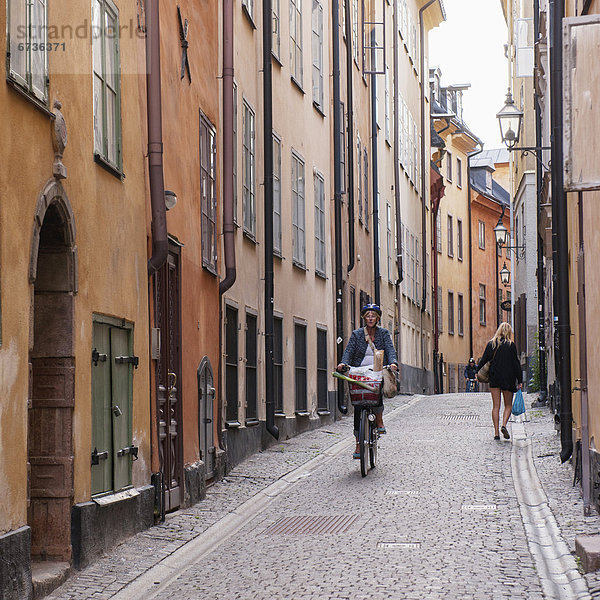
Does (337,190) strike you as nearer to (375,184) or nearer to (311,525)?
(375,184)

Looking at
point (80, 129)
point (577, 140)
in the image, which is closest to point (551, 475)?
point (577, 140)

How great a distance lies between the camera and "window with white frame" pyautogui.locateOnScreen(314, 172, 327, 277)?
22.0 metres

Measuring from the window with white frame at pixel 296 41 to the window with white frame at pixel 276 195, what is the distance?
2.02 meters

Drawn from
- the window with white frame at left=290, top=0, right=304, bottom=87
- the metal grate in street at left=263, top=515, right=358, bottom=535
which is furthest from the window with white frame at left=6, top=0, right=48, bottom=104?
the window with white frame at left=290, top=0, right=304, bottom=87

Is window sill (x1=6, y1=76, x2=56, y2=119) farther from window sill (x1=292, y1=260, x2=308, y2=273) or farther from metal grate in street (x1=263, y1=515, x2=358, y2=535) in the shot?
window sill (x1=292, y1=260, x2=308, y2=273)

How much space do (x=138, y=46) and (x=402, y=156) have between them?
25770 mm

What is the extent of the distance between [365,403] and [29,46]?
6.65 metres

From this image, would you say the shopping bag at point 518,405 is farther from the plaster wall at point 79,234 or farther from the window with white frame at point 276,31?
the plaster wall at point 79,234

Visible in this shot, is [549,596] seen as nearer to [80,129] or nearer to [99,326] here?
[99,326]

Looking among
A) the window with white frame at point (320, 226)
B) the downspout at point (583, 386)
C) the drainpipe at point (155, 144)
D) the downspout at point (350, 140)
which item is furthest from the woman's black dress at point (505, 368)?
the downspout at point (350, 140)

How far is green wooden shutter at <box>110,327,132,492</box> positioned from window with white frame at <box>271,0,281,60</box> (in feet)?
32.2

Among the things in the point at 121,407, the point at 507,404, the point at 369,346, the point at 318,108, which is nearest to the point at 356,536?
the point at 121,407

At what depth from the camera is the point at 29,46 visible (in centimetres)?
743

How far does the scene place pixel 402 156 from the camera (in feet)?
117
